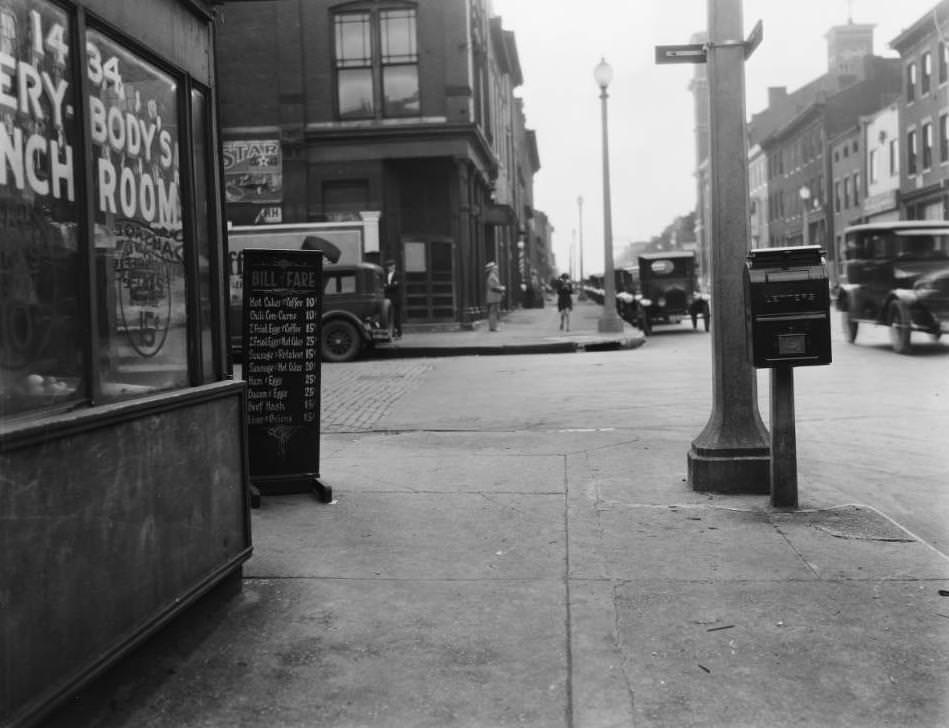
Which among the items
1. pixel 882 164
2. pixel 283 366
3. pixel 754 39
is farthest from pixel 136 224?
pixel 882 164

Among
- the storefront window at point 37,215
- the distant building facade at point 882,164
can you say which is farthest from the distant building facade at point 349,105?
the distant building facade at point 882,164

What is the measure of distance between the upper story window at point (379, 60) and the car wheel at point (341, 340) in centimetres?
886

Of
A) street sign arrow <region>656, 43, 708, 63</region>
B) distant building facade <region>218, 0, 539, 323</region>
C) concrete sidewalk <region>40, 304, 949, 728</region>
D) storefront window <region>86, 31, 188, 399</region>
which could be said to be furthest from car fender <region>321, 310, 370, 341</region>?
storefront window <region>86, 31, 188, 399</region>

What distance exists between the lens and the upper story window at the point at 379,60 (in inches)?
1054

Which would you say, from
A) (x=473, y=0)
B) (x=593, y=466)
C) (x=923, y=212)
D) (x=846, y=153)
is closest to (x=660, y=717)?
(x=593, y=466)

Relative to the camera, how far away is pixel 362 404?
1240 cm

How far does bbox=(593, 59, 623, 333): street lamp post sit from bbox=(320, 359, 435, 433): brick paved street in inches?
284

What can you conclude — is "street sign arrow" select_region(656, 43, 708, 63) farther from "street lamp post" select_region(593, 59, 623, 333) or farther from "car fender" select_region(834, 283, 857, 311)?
"street lamp post" select_region(593, 59, 623, 333)

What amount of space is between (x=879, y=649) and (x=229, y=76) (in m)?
26.2

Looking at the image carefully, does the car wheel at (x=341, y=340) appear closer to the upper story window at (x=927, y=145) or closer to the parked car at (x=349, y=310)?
the parked car at (x=349, y=310)

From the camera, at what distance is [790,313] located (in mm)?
5801

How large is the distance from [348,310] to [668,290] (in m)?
10.3

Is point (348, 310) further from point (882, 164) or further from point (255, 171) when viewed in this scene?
point (882, 164)

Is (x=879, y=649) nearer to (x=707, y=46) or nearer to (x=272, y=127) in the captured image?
(x=707, y=46)
